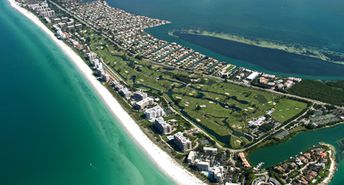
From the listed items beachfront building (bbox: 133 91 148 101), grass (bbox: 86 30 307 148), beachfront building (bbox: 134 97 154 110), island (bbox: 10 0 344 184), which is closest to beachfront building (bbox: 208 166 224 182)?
island (bbox: 10 0 344 184)

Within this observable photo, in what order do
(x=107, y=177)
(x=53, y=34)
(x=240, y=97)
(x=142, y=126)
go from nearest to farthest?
(x=107, y=177) < (x=142, y=126) < (x=240, y=97) < (x=53, y=34)

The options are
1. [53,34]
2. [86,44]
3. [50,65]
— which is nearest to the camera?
[50,65]

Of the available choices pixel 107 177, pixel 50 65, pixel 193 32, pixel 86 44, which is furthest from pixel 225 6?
pixel 107 177

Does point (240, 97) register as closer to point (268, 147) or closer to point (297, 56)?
point (268, 147)

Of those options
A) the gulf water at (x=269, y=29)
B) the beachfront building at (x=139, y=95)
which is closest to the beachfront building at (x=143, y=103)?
the beachfront building at (x=139, y=95)

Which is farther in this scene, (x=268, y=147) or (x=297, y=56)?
(x=297, y=56)

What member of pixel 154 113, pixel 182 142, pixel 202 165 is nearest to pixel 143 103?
pixel 154 113

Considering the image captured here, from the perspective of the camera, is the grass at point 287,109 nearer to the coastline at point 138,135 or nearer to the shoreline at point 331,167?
the shoreline at point 331,167
